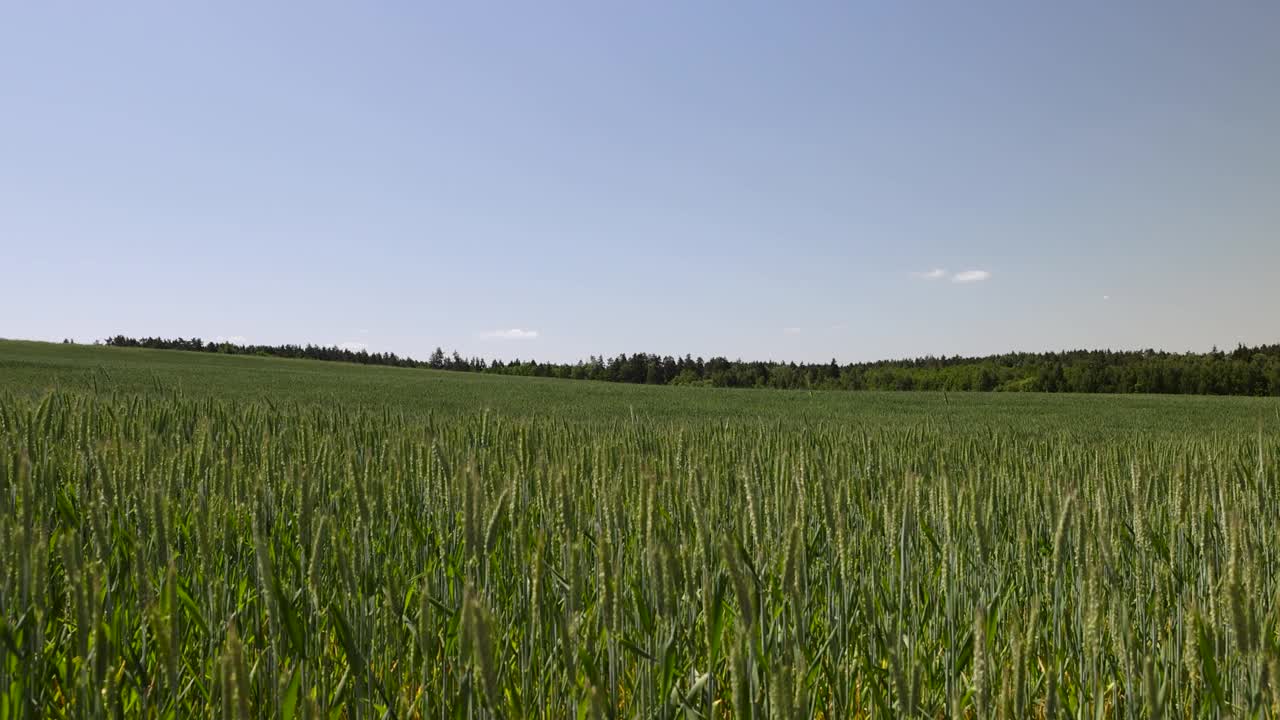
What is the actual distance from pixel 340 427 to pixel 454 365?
70.2 metres

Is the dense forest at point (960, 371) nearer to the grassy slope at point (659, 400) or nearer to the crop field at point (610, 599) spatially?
the grassy slope at point (659, 400)

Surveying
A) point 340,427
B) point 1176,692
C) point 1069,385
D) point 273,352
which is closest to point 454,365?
point 273,352

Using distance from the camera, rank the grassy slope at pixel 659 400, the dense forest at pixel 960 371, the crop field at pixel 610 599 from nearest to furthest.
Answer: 1. the crop field at pixel 610 599
2. the grassy slope at pixel 659 400
3. the dense forest at pixel 960 371

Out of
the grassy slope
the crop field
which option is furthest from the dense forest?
the crop field

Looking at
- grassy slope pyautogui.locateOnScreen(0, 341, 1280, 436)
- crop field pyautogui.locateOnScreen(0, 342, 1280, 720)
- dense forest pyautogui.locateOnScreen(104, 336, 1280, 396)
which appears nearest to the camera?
crop field pyautogui.locateOnScreen(0, 342, 1280, 720)

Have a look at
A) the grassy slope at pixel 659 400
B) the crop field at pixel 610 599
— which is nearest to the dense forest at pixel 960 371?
the grassy slope at pixel 659 400

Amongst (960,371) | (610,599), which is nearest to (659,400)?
(610,599)

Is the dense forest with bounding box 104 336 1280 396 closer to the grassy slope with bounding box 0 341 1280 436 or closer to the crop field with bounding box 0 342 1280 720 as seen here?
the grassy slope with bounding box 0 341 1280 436

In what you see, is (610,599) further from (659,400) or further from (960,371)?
(960,371)

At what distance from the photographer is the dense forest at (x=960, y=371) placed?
43156 millimetres

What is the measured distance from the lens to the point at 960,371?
53.6 m

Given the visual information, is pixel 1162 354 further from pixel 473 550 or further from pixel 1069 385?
pixel 473 550

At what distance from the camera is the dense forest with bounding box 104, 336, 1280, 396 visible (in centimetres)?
4316

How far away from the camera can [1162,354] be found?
172 ft
